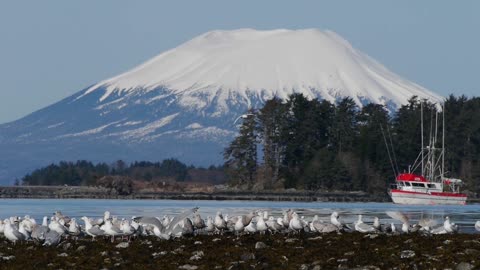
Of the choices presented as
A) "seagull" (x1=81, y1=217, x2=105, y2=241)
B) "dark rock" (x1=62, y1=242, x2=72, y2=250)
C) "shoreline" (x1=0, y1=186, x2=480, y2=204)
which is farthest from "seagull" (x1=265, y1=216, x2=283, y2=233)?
"shoreline" (x1=0, y1=186, x2=480, y2=204)

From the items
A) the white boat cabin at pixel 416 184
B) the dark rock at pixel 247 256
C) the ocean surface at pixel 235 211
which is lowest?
the dark rock at pixel 247 256

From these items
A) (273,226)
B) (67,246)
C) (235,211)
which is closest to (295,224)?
(273,226)

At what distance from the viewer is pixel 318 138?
12144 cm

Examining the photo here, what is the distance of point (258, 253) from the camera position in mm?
29500

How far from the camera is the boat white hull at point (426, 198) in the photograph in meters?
97.7

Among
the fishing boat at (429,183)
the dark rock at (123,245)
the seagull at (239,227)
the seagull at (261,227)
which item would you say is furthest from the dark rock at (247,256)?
the fishing boat at (429,183)

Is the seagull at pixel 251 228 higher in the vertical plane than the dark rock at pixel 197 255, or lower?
higher

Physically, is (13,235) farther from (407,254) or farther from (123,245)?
(407,254)

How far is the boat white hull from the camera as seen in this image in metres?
Answer: 97.7

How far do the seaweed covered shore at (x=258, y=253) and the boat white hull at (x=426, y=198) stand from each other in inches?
2507

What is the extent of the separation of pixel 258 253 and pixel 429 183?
75.9 metres

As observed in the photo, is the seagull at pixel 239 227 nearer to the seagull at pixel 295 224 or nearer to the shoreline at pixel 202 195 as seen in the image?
the seagull at pixel 295 224

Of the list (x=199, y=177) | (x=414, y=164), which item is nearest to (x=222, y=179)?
(x=199, y=177)

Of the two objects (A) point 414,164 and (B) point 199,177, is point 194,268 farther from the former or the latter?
(B) point 199,177
